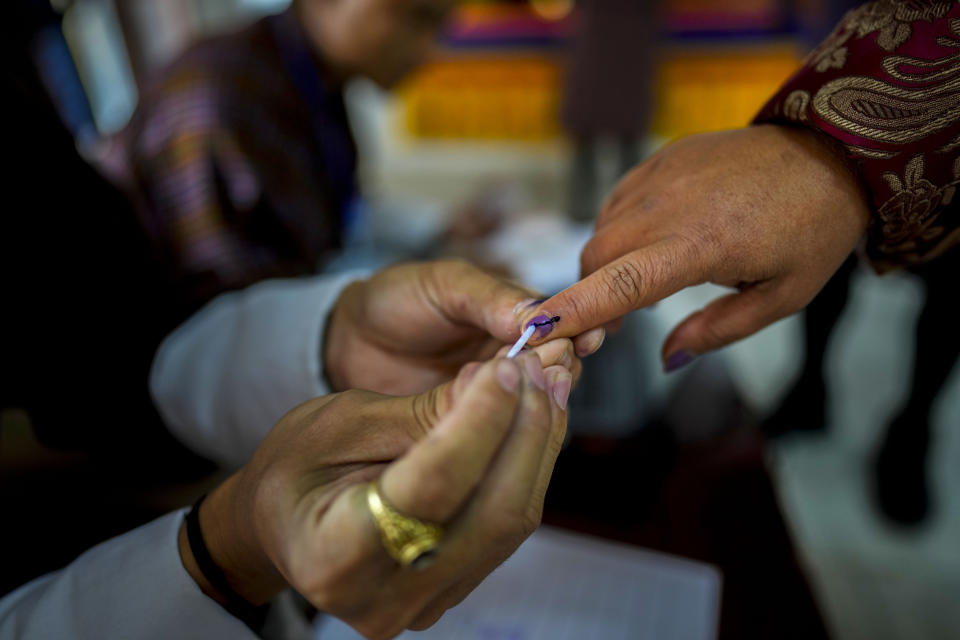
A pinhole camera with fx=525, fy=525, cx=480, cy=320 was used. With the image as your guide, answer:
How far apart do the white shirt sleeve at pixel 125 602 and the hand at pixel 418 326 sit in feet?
0.74

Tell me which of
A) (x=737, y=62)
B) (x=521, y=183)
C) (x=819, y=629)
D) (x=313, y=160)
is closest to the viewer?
(x=819, y=629)

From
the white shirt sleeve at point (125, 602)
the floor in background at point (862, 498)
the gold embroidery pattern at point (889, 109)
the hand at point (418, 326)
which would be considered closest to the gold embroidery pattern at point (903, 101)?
the gold embroidery pattern at point (889, 109)

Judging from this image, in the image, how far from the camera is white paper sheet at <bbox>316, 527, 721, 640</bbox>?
49 centimetres

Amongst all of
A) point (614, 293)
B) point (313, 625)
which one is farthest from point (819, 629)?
point (313, 625)

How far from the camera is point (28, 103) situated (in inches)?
23.1

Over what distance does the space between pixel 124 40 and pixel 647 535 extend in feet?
8.96

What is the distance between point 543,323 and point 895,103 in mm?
296

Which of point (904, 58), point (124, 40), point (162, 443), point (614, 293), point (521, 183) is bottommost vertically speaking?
point (521, 183)

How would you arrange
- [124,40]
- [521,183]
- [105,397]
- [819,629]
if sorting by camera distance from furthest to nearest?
[521,183]
[124,40]
[105,397]
[819,629]

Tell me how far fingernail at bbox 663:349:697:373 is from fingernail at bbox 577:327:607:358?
0.43 feet

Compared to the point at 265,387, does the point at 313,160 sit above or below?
above

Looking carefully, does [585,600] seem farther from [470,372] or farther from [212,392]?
[212,392]

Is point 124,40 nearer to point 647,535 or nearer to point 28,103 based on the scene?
point 28,103

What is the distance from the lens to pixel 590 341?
→ 0.42 meters
